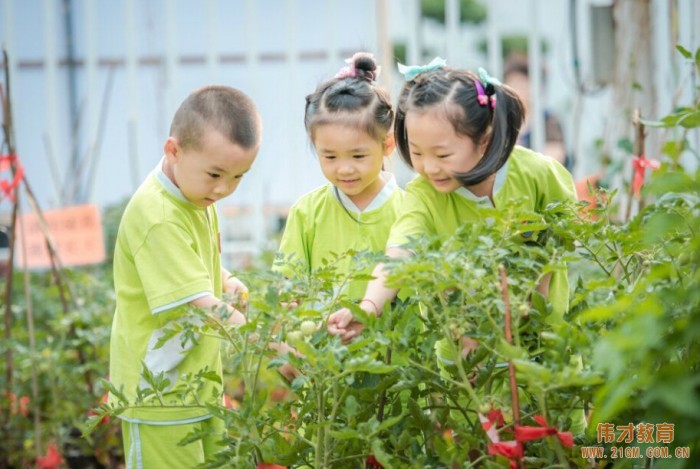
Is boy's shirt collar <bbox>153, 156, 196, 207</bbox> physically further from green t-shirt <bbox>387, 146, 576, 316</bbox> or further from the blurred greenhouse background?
the blurred greenhouse background

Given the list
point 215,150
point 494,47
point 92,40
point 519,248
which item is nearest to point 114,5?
point 92,40

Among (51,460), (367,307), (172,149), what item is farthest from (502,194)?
(51,460)

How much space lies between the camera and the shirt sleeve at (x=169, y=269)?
1528 millimetres

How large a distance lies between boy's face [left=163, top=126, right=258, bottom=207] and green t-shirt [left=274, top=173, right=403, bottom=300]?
0.19 meters

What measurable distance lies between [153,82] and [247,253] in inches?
38.5

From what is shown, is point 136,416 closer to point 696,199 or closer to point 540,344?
point 540,344

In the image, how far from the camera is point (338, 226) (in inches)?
69.7

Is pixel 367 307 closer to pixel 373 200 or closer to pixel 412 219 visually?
pixel 412 219

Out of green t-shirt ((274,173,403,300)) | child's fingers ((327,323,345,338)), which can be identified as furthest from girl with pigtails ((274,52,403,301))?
child's fingers ((327,323,345,338))

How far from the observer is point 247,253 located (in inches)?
172

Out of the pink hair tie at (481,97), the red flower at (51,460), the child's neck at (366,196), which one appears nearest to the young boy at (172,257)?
the child's neck at (366,196)

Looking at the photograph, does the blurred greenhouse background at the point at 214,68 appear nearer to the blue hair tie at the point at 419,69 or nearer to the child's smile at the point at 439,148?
the blue hair tie at the point at 419,69

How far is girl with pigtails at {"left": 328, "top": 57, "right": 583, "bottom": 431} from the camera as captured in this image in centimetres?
155

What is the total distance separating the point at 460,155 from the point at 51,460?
4.86 ft
